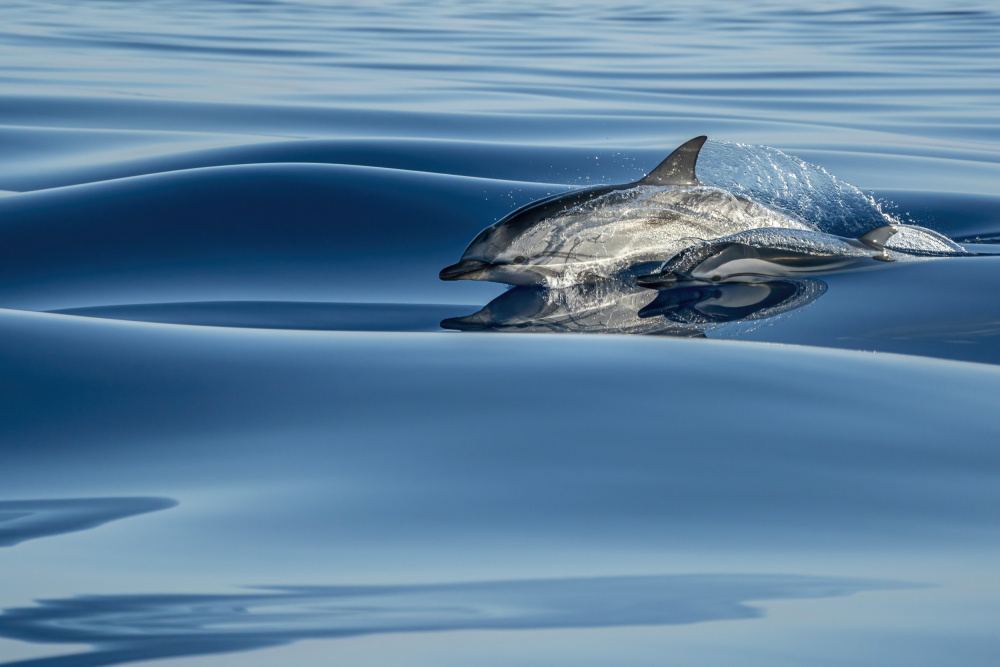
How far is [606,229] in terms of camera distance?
4.54m

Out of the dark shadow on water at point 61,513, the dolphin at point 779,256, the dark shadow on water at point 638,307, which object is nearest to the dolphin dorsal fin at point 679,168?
the dolphin at point 779,256

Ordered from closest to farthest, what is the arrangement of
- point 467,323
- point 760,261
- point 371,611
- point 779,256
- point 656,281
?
point 371,611
point 467,323
point 656,281
point 760,261
point 779,256

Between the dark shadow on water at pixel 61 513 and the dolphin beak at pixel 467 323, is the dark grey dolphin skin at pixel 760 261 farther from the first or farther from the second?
the dark shadow on water at pixel 61 513

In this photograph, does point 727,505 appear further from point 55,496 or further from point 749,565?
point 55,496

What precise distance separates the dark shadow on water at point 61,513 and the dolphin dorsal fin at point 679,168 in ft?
10.5

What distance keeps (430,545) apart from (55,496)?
29.1 inches

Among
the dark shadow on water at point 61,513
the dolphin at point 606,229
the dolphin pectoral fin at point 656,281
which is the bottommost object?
the dark shadow on water at point 61,513

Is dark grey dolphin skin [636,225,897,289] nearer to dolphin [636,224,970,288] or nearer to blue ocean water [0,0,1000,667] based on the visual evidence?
dolphin [636,224,970,288]

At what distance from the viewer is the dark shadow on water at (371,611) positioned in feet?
4.73

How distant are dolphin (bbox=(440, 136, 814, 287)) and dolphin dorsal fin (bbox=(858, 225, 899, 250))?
12.3 inches

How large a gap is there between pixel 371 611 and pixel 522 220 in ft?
10.3

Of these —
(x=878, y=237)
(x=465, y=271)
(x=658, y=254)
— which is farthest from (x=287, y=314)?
(x=878, y=237)

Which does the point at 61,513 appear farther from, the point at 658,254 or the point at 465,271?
the point at 658,254

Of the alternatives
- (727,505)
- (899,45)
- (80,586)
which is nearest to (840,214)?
(727,505)
